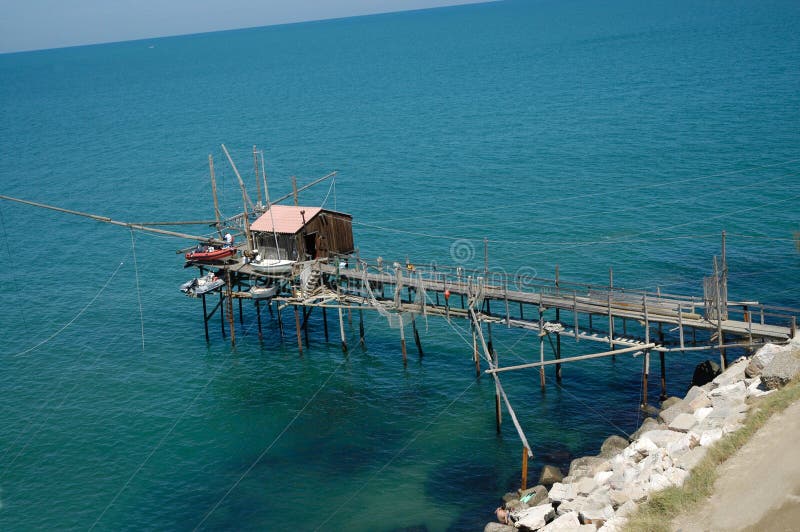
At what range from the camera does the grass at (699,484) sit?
30.2 metres

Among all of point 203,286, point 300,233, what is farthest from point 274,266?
point 203,286

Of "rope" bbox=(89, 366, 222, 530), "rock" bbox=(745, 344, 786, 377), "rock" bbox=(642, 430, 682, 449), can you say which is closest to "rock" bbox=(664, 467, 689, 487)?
"rock" bbox=(642, 430, 682, 449)

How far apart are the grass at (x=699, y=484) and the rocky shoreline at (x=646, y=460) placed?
53cm

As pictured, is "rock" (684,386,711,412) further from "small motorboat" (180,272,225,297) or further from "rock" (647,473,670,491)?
"small motorboat" (180,272,225,297)

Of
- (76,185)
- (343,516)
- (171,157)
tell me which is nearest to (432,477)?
(343,516)

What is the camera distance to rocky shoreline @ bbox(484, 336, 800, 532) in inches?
1286

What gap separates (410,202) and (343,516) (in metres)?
56.2

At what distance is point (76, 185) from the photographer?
380 feet

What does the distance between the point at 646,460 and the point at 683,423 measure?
471 centimetres

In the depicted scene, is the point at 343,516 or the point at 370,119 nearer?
the point at 343,516

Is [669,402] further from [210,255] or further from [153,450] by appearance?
[210,255]

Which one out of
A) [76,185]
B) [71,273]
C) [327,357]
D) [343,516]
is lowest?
[343,516]

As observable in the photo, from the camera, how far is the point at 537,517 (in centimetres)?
3506

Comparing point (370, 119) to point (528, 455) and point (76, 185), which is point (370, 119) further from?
point (528, 455)
